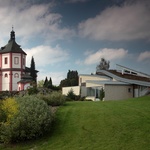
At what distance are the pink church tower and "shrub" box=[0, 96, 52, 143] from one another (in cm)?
6241

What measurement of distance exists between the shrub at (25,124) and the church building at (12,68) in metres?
61.9

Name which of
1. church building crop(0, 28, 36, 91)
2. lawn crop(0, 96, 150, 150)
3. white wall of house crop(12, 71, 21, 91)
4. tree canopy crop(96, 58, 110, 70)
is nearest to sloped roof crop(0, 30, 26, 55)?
church building crop(0, 28, 36, 91)

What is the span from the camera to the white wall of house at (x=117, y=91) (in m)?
35.4

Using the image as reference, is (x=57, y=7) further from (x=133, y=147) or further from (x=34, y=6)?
(x=133, y=147)

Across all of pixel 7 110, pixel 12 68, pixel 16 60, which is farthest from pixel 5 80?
pixel 7 110

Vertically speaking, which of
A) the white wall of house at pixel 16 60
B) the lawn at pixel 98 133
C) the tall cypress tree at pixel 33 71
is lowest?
the lawn at pixel 98 133

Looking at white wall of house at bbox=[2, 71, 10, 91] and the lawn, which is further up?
A: white wall of house at bbox=[2, 71, 10, 91]

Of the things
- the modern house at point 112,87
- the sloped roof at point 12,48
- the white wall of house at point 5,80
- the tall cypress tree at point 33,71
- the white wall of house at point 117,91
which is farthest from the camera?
the tall cypress tree at point 33,71

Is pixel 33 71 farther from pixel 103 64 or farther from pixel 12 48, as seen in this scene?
pixel 103 64

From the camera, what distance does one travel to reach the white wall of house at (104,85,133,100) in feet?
116

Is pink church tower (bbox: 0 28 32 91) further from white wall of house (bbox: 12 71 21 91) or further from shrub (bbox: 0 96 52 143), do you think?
shrub (bbox: 0 96 52 143)

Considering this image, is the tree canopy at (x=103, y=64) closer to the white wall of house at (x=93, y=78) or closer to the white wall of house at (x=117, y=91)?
the white wall of house at (x=93, y=78)

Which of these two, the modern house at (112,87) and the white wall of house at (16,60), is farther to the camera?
the white wall of house at (16,60)

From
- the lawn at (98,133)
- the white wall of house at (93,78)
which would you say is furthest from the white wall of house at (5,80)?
the lawn at (98,133)
